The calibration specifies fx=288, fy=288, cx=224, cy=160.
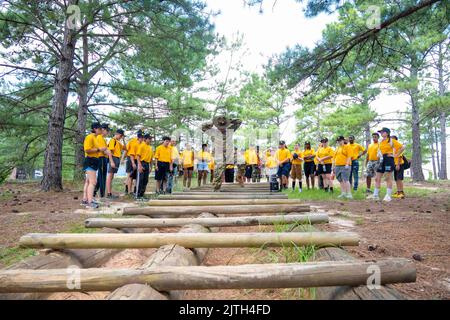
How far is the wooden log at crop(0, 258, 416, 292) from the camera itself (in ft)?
5.25

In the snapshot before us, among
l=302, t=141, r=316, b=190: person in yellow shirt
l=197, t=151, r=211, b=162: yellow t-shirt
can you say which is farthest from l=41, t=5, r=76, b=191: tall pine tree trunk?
l=302, t=141, r=316, b=190: person in yellow shirt

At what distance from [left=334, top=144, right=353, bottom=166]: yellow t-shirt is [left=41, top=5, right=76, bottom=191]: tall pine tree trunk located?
9.70 meters

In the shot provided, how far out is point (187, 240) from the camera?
240cm

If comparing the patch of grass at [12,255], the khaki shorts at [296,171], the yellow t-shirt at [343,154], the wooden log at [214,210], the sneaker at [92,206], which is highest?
the yellow t-shirt at [343,154]

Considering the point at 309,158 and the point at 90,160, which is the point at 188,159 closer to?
the point at 309,158

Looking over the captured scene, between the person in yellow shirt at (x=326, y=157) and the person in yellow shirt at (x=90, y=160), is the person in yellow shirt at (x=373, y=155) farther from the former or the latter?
the person in yellow shirt at (x=90, y=160)

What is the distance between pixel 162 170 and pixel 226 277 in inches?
319

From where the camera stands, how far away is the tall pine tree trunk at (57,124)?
1030 cm

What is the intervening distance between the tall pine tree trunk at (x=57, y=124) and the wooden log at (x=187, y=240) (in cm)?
917

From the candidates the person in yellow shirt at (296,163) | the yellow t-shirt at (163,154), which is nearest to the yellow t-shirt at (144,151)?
the yellow t-shirt at (163,154)

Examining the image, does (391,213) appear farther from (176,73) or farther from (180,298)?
(176,73)

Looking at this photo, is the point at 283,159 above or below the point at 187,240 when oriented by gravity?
above

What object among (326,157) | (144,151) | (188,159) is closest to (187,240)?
(144,151)

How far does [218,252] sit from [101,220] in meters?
1.38
